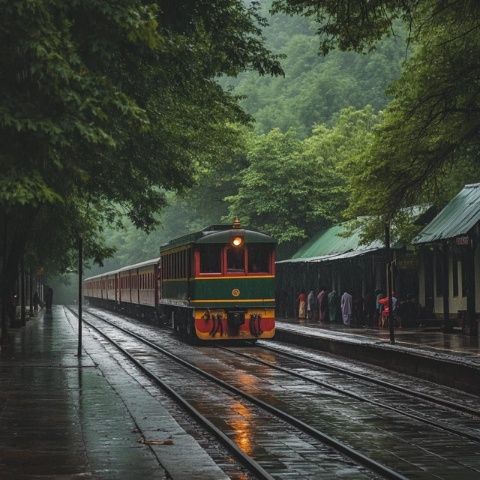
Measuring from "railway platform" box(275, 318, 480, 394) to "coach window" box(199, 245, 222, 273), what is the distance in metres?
3.46

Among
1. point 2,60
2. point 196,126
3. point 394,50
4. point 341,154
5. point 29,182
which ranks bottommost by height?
point 29,182

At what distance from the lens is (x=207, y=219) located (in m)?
81.4

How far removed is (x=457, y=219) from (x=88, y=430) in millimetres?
19533

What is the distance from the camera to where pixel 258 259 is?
30.4 metres

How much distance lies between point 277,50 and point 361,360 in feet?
365

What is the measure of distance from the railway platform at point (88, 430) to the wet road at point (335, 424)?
826 millimetres

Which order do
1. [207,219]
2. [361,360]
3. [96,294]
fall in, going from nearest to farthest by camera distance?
[361,360] → [207,219] → [96,294]

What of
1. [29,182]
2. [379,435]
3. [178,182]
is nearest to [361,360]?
[178,182]

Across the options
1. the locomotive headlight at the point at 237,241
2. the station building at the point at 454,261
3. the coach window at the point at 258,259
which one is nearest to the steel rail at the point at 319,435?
the coach window at the point at 258,259

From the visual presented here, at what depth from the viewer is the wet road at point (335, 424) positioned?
1059 cm

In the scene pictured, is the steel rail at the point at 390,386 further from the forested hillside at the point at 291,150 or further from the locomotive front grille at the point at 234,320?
the forested hillside at the point at 291,150

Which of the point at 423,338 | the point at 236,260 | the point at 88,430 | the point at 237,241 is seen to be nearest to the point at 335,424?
the point at 88,430

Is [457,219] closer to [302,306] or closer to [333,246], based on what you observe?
[333,246]

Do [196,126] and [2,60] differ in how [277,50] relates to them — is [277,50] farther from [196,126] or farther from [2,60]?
[2,60]
